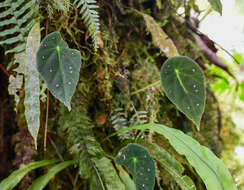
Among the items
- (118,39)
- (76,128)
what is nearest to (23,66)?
(76,128)

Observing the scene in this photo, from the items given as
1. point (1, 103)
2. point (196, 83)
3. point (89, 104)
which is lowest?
point (1, 103)

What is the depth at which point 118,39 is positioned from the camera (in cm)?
76

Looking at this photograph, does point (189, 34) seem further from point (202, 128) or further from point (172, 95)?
point (172, 95)

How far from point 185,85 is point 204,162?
186 mm

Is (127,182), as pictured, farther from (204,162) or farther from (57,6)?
(57,6)

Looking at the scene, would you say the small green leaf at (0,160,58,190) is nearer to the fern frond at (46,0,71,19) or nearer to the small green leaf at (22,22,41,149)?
the small green leaf at (22,22,41,149)

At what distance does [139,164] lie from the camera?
0.53m

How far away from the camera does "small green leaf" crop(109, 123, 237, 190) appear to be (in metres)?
0.46

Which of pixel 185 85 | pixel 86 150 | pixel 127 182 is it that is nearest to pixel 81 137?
pixel 86 150

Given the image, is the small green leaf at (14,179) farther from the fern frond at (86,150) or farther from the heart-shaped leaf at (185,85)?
the heart-shaped leaf at (185,85)

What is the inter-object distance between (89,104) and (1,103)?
321 mm

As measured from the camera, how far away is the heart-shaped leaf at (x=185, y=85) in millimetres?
521

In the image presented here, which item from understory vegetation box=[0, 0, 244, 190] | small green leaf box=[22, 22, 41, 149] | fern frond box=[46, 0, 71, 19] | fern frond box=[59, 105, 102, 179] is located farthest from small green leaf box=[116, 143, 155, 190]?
fern frond box=[46, 0, 71, 19]

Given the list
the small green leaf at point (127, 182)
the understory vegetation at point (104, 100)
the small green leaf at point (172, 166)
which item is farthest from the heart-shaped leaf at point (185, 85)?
the small green leaf at point (127, 182)
